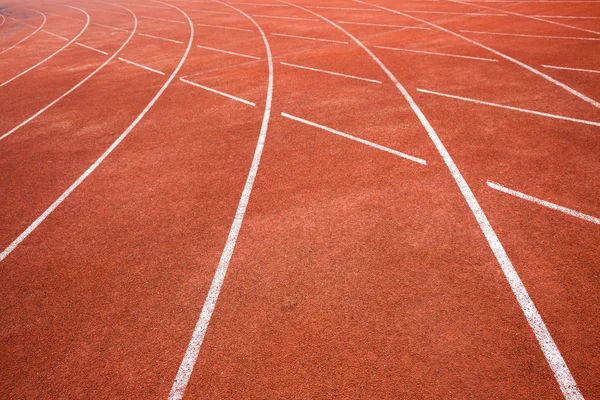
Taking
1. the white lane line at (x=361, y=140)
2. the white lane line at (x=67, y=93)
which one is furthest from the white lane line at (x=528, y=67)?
the white lane line at (x=67, y=93)

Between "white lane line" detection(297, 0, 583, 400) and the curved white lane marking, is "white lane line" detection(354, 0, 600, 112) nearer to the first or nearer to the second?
"white lane line" detection(297, 0, 583, 400)

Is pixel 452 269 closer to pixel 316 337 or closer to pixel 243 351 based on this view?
pixel 316 337

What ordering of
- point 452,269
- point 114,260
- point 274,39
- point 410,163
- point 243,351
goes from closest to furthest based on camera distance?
point 243,351
point 452,269
point 114,260
point 410,163
point 274,39

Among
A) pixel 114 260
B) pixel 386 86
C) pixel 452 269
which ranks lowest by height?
pixel 114 260

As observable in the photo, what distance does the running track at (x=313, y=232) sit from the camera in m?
3.52

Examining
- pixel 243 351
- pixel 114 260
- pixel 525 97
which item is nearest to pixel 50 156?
pixel 114 260

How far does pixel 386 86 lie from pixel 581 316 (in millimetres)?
6306

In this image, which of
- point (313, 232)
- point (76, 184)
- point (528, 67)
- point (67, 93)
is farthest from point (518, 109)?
point (67, 93)

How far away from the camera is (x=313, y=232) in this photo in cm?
496

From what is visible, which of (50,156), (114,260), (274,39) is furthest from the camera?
(274,39)

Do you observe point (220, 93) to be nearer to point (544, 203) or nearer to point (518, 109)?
point (518, 109)

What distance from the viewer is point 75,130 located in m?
8.38

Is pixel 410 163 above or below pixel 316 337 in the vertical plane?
above

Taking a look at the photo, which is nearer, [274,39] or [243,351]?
[243,351]
